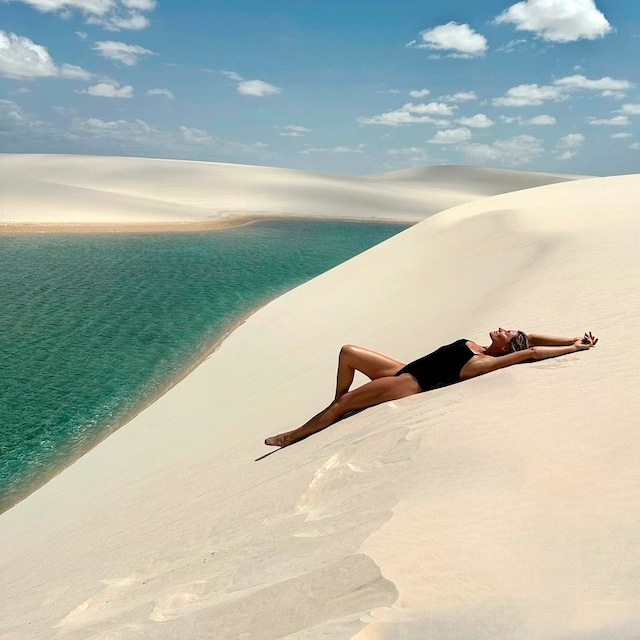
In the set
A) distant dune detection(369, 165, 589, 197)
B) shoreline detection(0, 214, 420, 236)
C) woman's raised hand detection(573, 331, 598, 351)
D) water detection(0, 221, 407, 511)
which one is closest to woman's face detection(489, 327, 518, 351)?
woman's raised hand detection(573, 331, 598, 351)

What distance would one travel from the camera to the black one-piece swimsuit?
4793 mm

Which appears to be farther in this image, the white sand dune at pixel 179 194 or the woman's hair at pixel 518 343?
the white sand dune at pixel 179 194

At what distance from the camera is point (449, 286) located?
1072 cm

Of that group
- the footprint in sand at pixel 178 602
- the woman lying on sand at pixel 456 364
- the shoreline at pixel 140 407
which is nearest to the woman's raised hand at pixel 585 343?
the woman lying on sand at pixel 456 364

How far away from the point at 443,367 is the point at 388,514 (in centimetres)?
198

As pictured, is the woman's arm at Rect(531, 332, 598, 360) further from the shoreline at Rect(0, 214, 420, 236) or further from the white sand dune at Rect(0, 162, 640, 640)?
the shoreline at Rect(0, 214, 420, 236)

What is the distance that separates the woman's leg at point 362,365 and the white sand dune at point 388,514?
61cm

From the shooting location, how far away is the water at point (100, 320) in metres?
8.53

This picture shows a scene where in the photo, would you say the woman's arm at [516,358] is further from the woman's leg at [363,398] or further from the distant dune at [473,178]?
the distant dune at [473,178]

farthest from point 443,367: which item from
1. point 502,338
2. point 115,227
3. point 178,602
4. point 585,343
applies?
point 115,227

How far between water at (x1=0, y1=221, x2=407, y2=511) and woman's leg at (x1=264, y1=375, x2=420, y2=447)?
145 inches

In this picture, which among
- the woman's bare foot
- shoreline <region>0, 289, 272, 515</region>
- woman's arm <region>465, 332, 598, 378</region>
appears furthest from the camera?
shoreline <region>0, 289, 272, 515</region>

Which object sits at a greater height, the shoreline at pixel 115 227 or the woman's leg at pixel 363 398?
the shoreline at pixel 115 227

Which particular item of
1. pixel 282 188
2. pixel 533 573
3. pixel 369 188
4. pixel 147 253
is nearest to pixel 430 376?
pixel 533 573
